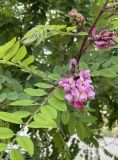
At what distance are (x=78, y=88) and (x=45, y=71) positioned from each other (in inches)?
15.5

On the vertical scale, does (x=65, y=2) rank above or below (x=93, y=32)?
above

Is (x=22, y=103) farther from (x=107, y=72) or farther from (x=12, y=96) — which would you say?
(x=107, y=72)

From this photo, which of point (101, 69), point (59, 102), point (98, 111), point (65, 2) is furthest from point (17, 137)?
point (98, 111)

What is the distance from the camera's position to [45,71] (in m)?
1.30

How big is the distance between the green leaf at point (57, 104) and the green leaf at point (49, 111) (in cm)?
2

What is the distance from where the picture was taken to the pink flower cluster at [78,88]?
3.00ft

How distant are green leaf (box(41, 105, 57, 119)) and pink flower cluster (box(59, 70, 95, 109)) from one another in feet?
Answer: 0.19

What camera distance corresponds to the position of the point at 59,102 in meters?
0.92

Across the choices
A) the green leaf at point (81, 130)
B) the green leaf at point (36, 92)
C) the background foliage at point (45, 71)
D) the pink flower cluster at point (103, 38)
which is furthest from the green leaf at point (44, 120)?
the green leaf at point (81, 130)

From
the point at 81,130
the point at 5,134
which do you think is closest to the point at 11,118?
the point at 5,134

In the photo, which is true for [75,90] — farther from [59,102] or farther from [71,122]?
[71,122]

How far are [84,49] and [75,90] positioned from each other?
5.4 inches

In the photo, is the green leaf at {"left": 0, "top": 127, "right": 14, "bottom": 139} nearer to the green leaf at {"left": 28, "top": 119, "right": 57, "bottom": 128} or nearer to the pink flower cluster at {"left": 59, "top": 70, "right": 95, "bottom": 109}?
the green leaf at {"left": 28, "top": 119, "right": 57, "bottom": 128}

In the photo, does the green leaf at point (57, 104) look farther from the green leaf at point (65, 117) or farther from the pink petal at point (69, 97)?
the green leaf at point (65, 117)
